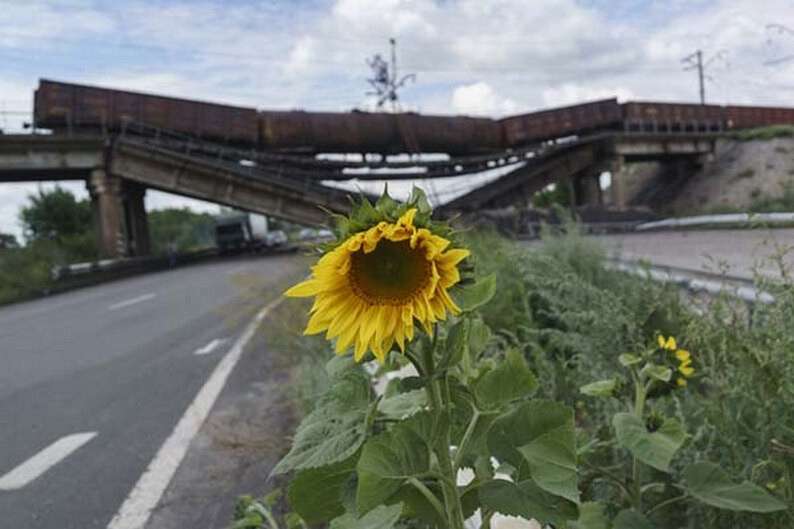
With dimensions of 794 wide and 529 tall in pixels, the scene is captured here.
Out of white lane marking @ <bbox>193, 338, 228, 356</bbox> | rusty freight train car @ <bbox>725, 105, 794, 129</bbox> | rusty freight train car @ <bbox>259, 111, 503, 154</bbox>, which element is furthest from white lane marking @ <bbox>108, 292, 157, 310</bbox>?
rusty freight train car @ <bbox>725, 105, 794, 129</bbox>

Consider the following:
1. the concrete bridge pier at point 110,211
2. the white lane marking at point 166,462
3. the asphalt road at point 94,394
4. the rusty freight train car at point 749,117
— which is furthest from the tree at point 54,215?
the white lane marking at point 166,462

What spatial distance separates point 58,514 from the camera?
141 inches

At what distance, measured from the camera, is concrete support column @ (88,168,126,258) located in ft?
102

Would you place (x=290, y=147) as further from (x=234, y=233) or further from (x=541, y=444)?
(x=541, y=444)

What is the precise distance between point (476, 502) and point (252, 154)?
3354 cm

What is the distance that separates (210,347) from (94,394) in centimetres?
242

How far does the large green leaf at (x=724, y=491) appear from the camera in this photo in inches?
60.0

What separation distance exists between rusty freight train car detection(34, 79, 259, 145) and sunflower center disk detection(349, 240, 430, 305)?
34.0 m

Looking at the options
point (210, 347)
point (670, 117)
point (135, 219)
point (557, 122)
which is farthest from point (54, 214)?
point (210, 347)

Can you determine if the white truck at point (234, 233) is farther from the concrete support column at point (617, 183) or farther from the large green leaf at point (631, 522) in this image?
the large green leaf at point (631, 522)

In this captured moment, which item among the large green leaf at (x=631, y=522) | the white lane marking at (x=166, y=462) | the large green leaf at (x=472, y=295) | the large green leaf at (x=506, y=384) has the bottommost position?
the white lane marking at (x=166, y=462)

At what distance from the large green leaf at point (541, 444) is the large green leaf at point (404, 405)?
22 centimetres

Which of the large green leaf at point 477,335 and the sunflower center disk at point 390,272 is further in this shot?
the large green leaf at point 477,335

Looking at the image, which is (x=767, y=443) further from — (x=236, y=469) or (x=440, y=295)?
(x=236, y=469)
